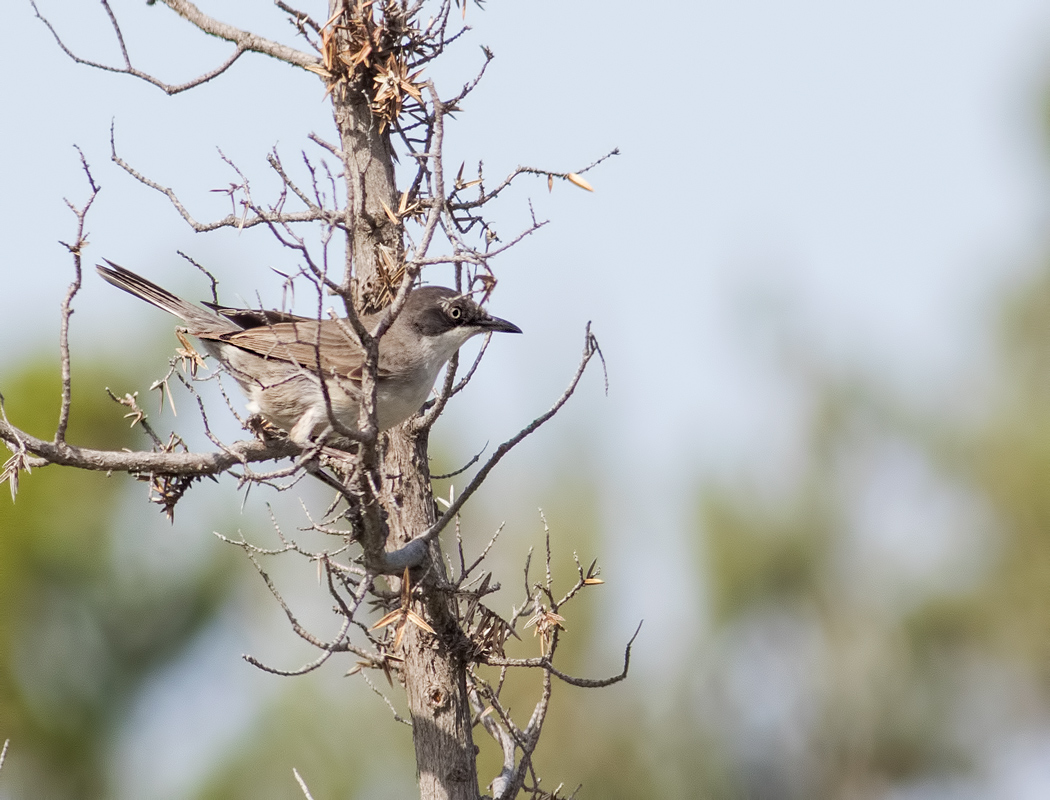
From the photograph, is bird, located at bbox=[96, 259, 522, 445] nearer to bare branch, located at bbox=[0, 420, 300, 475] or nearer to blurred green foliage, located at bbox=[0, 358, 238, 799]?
bare branch, located at bbox=[0, 420, 300, 475]

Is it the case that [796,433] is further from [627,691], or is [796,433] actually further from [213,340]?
[213,340]

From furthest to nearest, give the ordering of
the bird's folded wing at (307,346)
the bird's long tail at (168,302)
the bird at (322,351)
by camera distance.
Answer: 1. the bird's long tail at (168,302)
2. the bird's folded wing at (307,346)
3. the bird at (322,351)

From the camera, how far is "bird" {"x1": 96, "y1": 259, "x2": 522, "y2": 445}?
4922 mm

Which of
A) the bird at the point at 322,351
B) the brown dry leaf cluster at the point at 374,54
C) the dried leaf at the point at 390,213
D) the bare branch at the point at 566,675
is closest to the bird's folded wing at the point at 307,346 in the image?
the bird at the point at 322,351

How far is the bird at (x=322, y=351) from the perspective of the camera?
16.1ft

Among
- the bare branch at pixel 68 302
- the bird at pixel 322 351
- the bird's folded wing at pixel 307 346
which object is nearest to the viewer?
the bare branch at pixel 68 302

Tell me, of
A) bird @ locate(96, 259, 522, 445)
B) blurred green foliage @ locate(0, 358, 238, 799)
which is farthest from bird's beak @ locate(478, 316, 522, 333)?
blurred green foliage @ locate(0, 358, 238, 799)

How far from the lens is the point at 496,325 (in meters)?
5.43

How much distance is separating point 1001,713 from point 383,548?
14396 millimetres

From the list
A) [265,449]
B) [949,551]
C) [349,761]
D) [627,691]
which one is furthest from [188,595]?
[949,551]

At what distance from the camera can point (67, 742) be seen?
40.0 feet

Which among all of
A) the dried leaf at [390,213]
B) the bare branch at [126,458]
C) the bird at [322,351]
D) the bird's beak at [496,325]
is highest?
the bird's beak at [496,325]

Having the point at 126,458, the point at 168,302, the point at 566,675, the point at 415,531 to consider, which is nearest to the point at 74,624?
the point at 168,302

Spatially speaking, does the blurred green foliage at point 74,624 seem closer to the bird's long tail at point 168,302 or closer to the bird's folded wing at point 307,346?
the bird's long tail at point 168,302
